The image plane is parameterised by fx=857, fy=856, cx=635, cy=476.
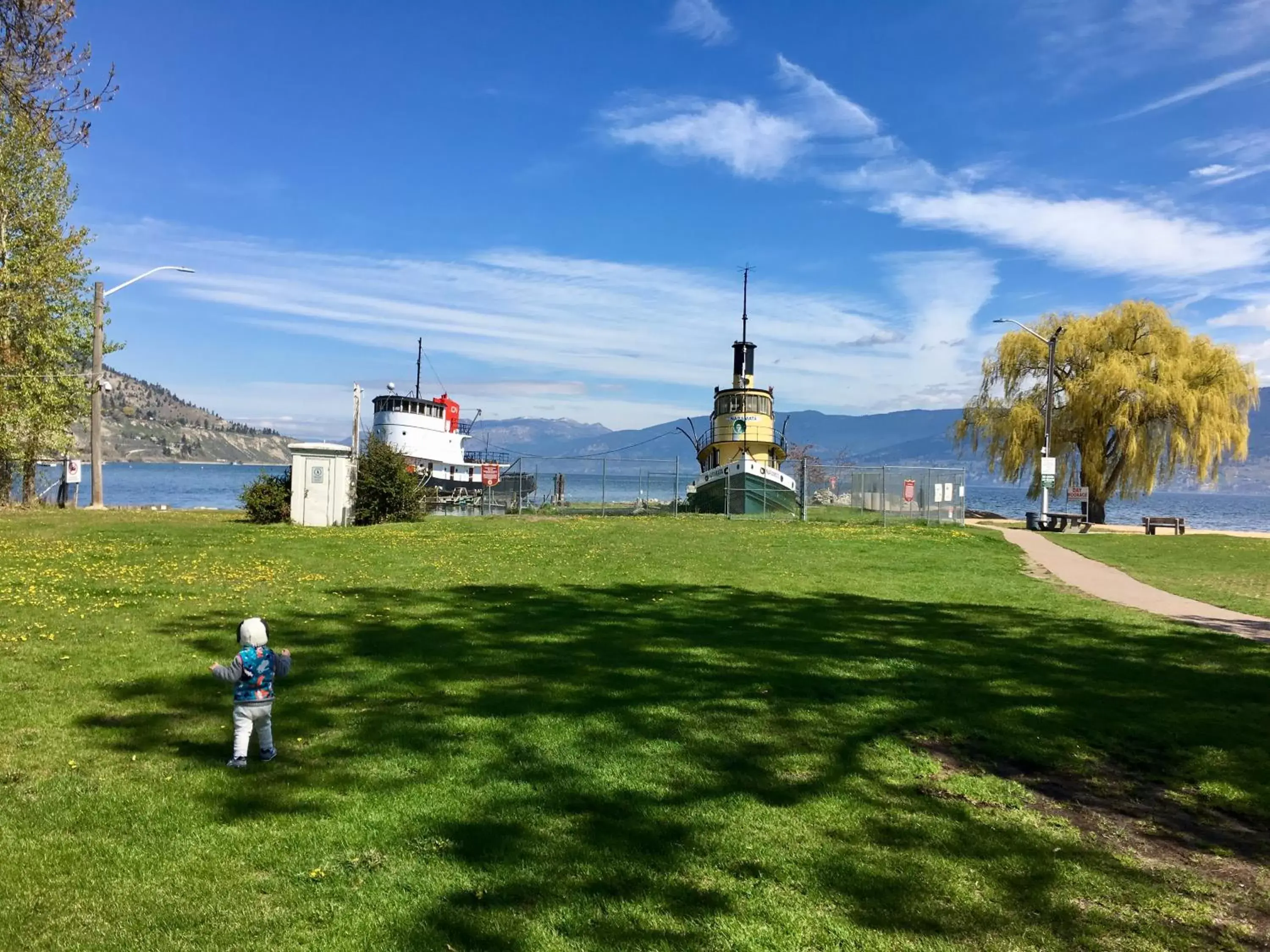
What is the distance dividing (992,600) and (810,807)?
968 cm

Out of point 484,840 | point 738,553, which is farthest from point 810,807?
point 738,553

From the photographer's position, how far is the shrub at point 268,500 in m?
25.1

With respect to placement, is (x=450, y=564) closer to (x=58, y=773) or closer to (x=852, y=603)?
(x=852, y=603)

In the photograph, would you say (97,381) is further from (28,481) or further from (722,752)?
(722,752)

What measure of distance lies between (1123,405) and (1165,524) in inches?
252

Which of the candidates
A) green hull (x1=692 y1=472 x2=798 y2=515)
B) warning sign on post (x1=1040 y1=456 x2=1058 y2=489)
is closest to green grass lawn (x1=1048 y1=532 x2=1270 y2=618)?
warning sign on post (x1=1040 y1=456 x2=1058 y2=489)

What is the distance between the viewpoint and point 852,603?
12422 mm

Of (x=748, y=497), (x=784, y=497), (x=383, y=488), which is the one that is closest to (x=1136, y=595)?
(x=383, y=488)

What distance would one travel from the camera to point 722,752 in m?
5.79

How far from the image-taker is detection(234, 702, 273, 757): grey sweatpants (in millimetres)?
5312

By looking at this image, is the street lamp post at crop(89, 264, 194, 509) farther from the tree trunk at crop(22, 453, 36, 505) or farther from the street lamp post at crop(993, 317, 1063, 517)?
the street lamp post at crop(993, 317, 1063, 517)

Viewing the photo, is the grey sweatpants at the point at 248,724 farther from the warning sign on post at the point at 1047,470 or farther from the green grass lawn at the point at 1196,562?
the warning sign on post at the point at 1047,470

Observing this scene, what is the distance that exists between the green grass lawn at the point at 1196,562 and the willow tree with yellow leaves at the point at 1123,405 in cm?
749

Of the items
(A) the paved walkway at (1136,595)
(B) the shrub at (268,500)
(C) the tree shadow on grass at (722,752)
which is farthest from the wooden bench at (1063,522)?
(B) the shrub at (268,500)
